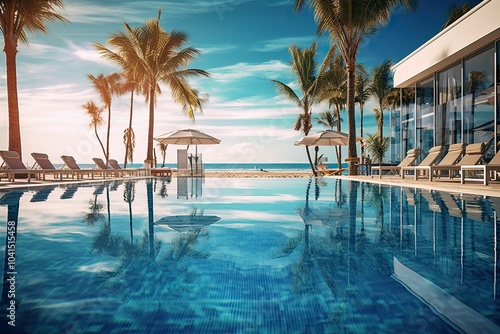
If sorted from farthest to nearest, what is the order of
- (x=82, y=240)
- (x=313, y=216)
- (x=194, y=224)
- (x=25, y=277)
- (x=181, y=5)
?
(x=181, y=5), (x=313, y=216), (x=194, y=224), (x=82, y=240), (x=25, y=277)

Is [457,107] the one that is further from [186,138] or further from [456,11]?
[186,138]

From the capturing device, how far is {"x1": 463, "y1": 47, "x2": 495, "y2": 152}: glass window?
36.5 feet

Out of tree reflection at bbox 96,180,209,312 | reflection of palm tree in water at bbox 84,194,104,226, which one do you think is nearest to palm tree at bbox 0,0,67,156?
reflection of palm tree in water at bbox 84,194,104,226

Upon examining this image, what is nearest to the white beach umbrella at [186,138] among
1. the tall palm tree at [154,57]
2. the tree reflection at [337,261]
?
the tall palm tree at [154,57]

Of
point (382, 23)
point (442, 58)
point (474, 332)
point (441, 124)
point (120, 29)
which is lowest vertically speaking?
point (474, 332)

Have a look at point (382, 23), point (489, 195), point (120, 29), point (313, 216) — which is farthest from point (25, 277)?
point (120, 29)

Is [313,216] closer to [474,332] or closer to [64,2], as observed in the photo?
[474,332]

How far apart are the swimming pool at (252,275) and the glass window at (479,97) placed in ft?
26.0

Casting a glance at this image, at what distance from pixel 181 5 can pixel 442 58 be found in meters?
16.5

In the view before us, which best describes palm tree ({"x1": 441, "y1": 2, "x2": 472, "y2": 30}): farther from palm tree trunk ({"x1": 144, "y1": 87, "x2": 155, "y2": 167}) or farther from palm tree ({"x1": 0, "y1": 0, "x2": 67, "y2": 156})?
palm tree ({"x1": 0, "y1": 0, "x2": 67, "y2": 156})

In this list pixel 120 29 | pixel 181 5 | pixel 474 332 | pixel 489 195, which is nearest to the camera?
pixel 474 332

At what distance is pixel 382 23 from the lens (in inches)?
587

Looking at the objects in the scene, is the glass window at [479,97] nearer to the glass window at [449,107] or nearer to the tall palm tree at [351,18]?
the glass window at [449,107]

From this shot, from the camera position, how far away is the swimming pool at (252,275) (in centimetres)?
177
